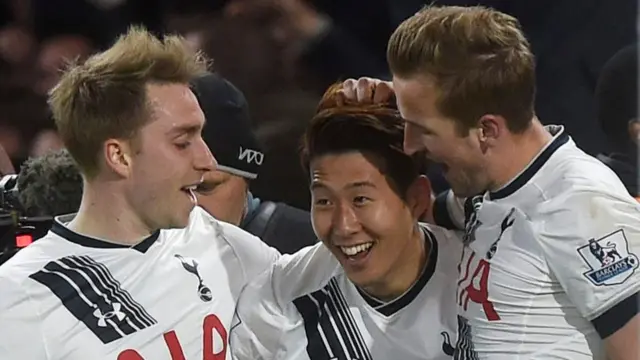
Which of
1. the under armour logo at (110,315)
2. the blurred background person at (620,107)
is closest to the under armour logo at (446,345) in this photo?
the under armour logo at (110,315)

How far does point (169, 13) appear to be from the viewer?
2.36 metres

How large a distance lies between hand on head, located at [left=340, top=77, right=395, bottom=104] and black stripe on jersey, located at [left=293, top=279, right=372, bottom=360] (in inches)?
9.8

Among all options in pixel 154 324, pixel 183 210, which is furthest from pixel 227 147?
pixel 154 324

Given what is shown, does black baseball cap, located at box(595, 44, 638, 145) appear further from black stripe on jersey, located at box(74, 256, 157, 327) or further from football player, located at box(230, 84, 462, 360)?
black stripe on jersey, located at box(74, 256, 157, 327)

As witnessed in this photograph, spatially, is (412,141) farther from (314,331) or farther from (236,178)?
(236,178)

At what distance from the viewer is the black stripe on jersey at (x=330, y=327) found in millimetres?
1264

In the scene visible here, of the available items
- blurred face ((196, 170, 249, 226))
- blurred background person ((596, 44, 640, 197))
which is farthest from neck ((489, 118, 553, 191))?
blurred background person ((596, 44, 640, 197))

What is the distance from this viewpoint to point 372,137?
1257 millimetres

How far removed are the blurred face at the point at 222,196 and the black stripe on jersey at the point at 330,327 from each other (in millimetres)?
401

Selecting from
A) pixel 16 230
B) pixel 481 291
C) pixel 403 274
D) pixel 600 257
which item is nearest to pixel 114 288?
pixel 16 230

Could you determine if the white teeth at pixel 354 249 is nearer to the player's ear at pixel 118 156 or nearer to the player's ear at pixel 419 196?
the player's ear at pixel 419 196

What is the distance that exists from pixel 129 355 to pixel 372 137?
422 mm

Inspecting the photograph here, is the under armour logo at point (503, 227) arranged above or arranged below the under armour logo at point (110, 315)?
below

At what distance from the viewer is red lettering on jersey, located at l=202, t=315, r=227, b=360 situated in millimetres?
1308
